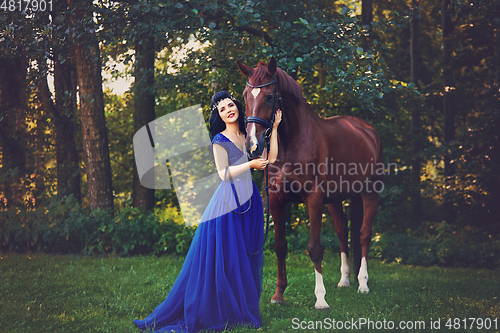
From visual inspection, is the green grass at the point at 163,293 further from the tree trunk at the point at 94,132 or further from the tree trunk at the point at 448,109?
the tree trunk at the point at 448,109

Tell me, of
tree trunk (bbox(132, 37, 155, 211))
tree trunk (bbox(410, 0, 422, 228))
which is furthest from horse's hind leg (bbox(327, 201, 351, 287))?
tree trunk (bbox(132, 37, 155, 211))

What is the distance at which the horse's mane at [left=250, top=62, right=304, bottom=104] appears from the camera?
164 inches

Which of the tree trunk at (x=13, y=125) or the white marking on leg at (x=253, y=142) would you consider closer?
the white marking on leg at (x=253, y=142)

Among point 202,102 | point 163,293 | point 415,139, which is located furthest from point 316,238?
point 415,139

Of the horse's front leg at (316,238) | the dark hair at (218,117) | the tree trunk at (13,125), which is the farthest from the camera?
the tree trunk at (13,125)

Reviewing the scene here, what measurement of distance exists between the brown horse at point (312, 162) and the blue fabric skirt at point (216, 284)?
Result: 718mm

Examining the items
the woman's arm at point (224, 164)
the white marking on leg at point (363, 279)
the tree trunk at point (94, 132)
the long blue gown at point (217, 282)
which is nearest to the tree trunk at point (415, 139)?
the white marking on leg at point (363, 279)

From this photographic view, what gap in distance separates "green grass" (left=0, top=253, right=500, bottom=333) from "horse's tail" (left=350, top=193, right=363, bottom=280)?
43cm

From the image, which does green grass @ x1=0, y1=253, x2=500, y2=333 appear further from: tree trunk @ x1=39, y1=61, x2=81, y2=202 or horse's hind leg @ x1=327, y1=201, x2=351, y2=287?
tree trunk @ x1=39, y1=61, x2=81, y2=202

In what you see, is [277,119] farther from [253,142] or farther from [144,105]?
[144,105]

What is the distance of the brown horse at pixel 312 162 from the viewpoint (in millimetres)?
4125

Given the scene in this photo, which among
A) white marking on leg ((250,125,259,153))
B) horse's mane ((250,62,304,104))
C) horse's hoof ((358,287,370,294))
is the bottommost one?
horse's hoof ((358,287,370,294))

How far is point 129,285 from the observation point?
6.12 metres

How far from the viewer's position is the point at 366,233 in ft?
19.9
